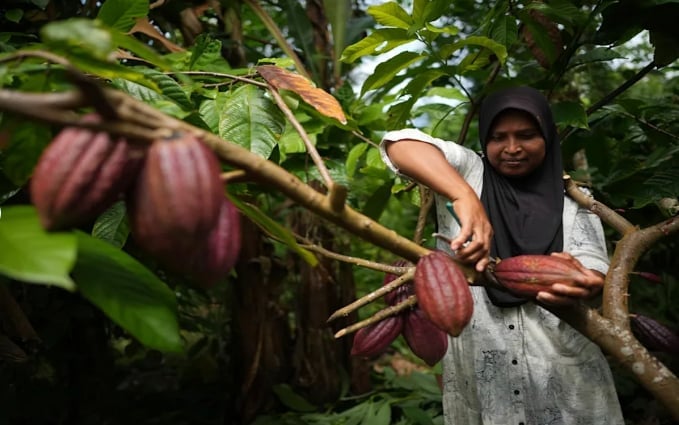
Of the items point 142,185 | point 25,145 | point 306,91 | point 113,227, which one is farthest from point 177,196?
point 113,227

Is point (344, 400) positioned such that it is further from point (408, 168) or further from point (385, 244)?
point (385, 244)

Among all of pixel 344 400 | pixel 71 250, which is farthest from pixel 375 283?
pixel 71 250

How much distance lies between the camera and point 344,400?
2.61m

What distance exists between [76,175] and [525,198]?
3.73 feet

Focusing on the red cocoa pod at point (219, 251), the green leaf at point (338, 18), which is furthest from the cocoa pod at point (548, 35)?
the red cocoa pod at point (219, 251)

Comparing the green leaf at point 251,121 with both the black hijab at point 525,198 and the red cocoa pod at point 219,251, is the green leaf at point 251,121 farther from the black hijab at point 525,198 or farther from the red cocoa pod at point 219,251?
the black hijab at point 525,198

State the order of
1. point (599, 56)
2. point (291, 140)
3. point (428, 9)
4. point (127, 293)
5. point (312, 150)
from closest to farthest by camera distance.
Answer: point (127, 293) < point (312, 150) < point (428, 9) < point (599, 56) < point (291, 140)

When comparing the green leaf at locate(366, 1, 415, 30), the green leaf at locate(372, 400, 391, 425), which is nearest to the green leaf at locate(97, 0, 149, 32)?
the green leaf at locate(366, 1, 415, 30)

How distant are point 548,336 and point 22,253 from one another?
1.20 metres

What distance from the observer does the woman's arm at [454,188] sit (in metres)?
0.81

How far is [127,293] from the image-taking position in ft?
2.03

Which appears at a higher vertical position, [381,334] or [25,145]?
[25,145]

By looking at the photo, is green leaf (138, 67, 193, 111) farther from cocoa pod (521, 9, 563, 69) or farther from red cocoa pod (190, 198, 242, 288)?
cocoa pod (521, 9, 563, 69)

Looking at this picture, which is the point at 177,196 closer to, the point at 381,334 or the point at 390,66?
the point at 381,334
